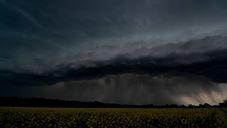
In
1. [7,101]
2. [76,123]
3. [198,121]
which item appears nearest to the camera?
[76,123]

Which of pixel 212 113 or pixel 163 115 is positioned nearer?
pixel 163 115

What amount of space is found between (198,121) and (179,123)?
2504 mm

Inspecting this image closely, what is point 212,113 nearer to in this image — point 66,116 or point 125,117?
point 125,117

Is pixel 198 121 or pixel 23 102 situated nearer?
pixel 198 121

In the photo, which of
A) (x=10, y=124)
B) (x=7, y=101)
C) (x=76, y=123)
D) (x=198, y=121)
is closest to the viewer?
(x=10, y=124)

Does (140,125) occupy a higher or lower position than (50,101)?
lower

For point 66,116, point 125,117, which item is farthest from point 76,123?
point 125,117

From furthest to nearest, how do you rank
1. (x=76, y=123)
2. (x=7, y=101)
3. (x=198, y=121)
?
(x=7, y=101) → (x=198, y=121) → (x=76, y=123)

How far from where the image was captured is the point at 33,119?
30812 millimetres

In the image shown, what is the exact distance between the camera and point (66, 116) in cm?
3144

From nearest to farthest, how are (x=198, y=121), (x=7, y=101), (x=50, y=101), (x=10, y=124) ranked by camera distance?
1. (x=10, y=124)
2. (x=198, y=121)
3. (x=7, y=101)
4. (x=50, y=101)

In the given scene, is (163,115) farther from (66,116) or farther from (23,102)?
(23,102)

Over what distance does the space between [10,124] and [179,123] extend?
701 inches

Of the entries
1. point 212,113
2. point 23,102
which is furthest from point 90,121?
point 23,102
